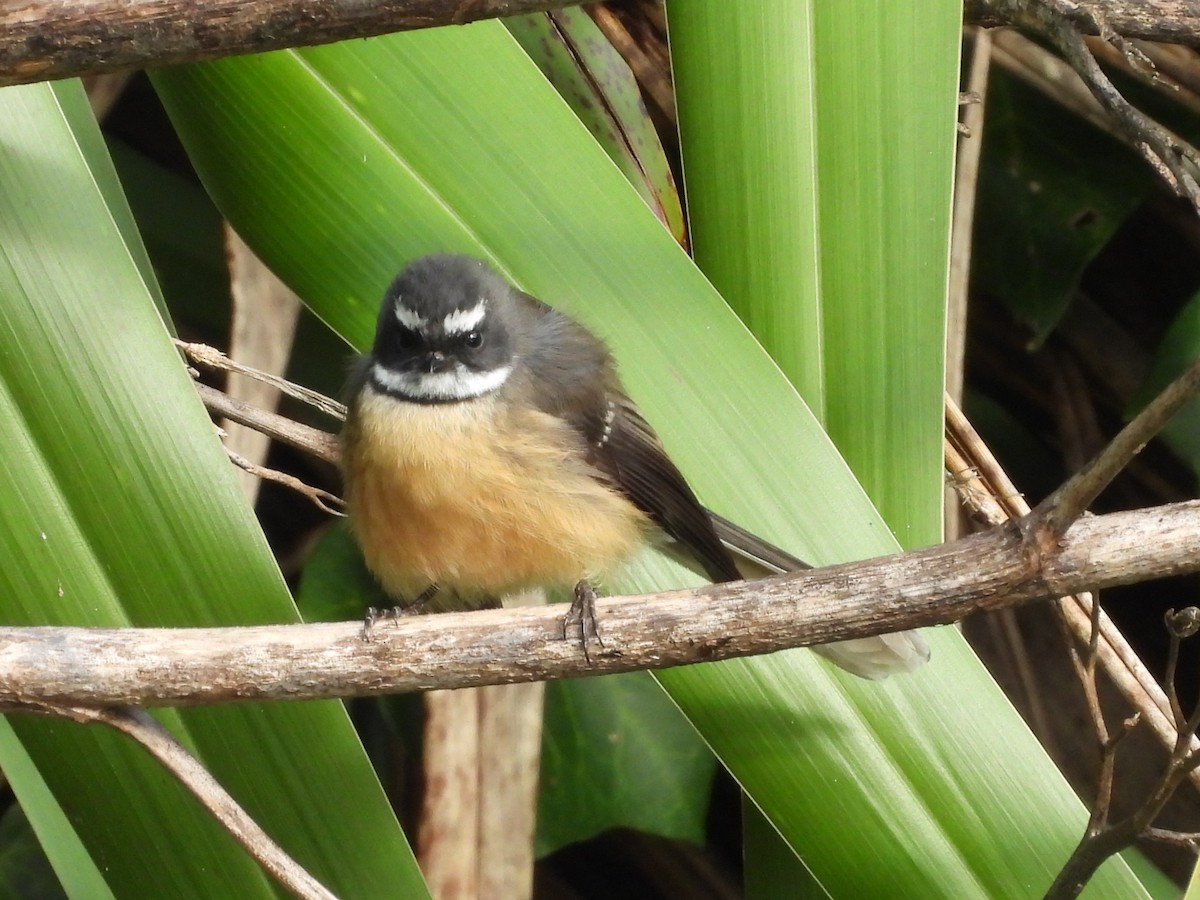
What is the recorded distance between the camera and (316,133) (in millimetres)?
2137

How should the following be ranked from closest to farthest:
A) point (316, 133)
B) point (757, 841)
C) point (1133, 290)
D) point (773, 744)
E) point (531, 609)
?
point (531, 609) → point (773, 744) → point (316, 133) → point (757, 841) → point (1133, 290)

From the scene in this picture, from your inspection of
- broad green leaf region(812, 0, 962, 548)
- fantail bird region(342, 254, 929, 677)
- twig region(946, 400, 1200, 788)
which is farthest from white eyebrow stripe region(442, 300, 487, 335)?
twig region(946, 400, 1200, 788)

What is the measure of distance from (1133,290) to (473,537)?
2131 millimetres

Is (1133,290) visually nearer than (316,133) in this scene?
No

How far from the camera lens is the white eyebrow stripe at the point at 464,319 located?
2.20 metres

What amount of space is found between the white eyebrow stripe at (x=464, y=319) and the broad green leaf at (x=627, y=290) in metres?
0.11

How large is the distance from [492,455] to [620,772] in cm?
84

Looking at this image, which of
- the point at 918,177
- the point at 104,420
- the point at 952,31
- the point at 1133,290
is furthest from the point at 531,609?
the point at 1133,290

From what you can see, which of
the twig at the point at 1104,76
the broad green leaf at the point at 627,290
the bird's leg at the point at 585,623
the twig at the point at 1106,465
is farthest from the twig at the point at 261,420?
the twig at the point at 1104,76

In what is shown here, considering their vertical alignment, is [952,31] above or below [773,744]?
above

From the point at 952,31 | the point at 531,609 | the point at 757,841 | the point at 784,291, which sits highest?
→ the point at 952,31

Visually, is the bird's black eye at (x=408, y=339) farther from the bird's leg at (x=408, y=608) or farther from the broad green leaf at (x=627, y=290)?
the bird's leg at (x=408, y=608)

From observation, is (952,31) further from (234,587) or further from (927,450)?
(234,587)


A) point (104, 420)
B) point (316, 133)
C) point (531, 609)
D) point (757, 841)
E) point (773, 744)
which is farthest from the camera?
point (757, 841)
